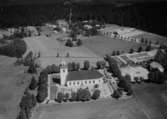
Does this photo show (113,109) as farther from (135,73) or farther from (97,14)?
(97,14)

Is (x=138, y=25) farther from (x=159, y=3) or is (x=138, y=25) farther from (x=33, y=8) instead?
(x=33, y=8)

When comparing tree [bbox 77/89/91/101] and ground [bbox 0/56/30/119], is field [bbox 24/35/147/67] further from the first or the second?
tree [bbox 77/89/91/101]

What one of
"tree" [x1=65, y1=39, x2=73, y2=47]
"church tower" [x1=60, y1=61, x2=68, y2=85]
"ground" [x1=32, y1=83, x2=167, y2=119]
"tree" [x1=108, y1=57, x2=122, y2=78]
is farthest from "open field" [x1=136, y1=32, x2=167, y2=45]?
"church tower" [x1=60, y1=61, x2=68, y2=85]

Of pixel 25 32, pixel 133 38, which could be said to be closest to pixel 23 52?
pixel 25 32

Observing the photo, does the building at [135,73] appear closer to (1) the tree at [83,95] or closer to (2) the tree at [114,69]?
(2) the tree at [114,69]

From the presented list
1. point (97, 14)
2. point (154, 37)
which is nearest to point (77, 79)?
point (154, 37)
